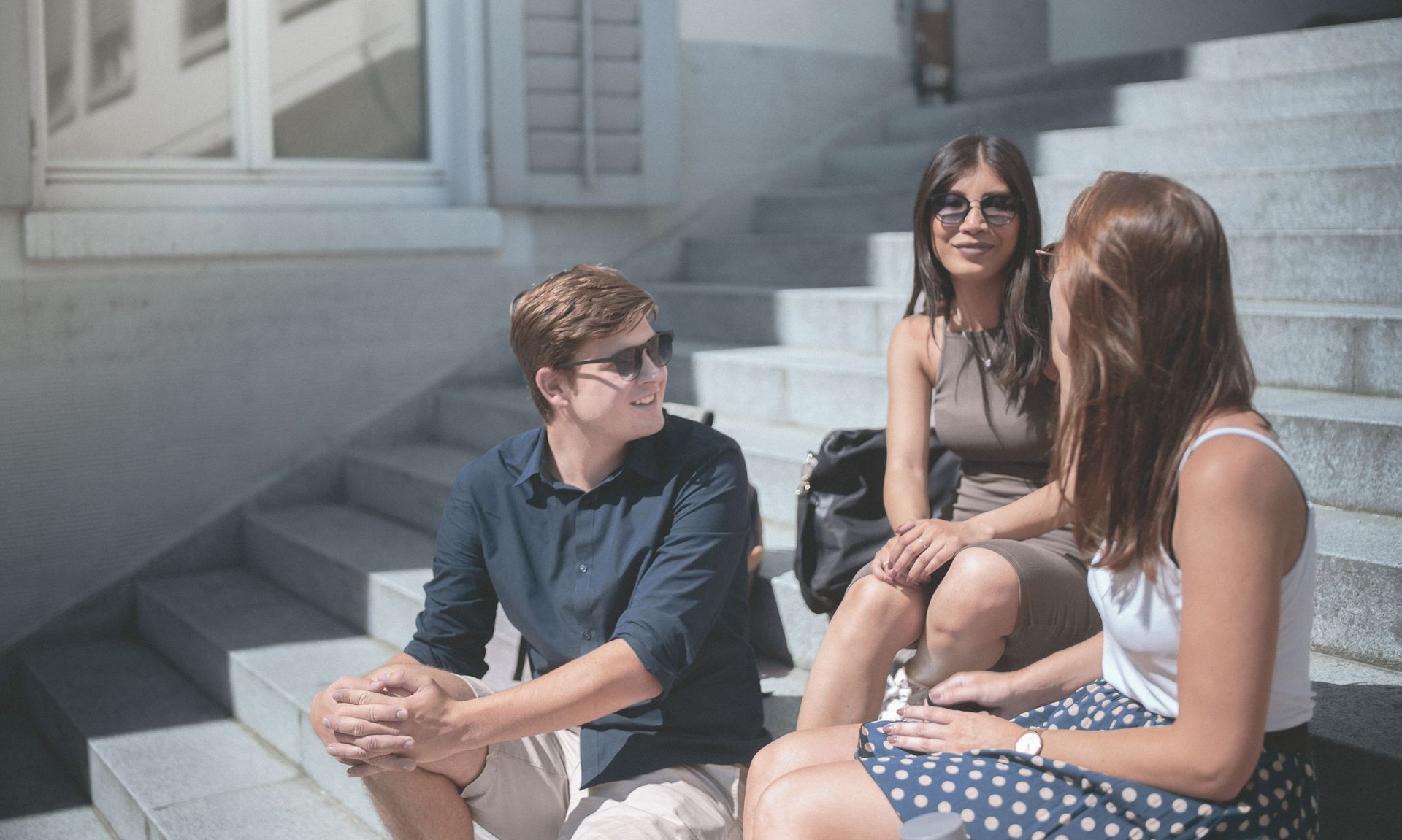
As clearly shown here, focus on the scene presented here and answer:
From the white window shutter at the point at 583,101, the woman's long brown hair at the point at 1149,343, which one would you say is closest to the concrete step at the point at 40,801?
the white window shutter at the point at 583,101

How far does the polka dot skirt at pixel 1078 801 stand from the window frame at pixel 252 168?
361cm

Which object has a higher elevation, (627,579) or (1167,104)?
(1167,104)

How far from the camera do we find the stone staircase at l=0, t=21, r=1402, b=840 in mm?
2580

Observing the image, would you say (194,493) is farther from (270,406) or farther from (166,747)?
(166,747)

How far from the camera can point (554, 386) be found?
208 cm

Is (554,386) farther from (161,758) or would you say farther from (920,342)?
(161,758)

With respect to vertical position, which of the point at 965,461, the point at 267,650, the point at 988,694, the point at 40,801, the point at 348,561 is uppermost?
the point at 965,461

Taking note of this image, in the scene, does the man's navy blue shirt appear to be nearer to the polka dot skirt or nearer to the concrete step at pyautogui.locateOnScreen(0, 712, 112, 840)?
the polka dot skirt

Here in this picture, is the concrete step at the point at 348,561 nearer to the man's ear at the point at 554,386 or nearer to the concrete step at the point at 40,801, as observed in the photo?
the concrete step at the point at 40,801

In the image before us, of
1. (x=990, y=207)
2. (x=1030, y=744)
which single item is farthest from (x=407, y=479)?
(x=1030, y=744)

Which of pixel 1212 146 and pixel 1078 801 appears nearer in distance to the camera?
pixel 1078 801

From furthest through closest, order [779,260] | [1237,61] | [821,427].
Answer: [779,260] → [1237,61] → [821,427]

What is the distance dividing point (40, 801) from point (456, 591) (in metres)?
2.04

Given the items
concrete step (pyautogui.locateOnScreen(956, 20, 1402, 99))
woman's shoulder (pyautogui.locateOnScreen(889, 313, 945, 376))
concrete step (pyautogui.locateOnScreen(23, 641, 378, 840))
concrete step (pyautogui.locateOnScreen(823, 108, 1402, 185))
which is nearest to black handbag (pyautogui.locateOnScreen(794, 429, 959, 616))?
woman's shoulder (pyautogui.locateOnScreen(889, 313, 945, 376))
